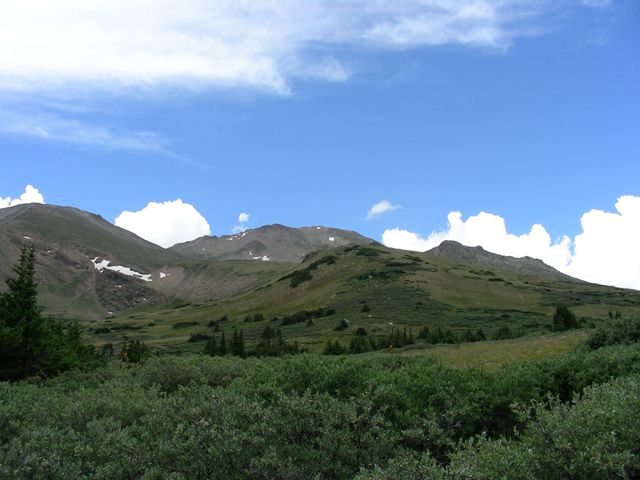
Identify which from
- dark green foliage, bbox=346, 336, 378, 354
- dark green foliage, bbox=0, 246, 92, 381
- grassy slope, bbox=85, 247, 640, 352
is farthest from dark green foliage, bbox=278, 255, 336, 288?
dark green foliage, bbox=0, 246, 92, 381

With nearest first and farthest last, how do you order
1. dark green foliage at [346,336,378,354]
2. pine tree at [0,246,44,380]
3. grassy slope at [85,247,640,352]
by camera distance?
1. pine tree at [0,246,44,380]
2. dark green foliage at [346,336,378,354]
3. grassy slope at [85,247,640,352]

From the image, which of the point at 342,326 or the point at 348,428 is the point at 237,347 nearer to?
the point at 342,326

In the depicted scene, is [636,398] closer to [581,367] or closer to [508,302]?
[581,367]

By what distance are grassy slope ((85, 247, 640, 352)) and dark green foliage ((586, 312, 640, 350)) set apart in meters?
28.4

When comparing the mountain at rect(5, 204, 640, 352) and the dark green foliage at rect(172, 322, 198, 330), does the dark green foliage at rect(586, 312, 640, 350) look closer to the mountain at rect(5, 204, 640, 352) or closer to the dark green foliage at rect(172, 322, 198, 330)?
the mountain at rect(5, 204, 640, 352)

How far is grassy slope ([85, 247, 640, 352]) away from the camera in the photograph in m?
52.2

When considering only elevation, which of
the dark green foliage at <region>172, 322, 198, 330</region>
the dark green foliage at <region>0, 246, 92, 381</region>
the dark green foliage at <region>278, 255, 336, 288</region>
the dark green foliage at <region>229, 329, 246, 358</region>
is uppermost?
the dark green foliage at <region>278, 255, 336, 288</region>

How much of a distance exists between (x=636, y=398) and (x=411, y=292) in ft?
221

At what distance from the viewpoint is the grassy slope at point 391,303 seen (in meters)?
52.2

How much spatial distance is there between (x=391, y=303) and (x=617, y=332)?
52.1m

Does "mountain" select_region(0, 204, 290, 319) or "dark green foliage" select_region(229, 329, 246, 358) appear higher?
"mountain" select_region(0, 204, 290, 319)

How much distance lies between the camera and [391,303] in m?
64.0

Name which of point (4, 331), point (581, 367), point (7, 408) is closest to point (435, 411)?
point (581, 367)

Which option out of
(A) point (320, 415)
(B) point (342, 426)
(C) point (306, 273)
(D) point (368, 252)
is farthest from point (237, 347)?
(D) point (368, 252)
